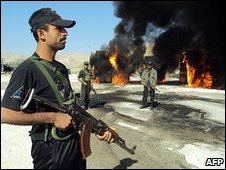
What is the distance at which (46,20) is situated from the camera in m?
2.42

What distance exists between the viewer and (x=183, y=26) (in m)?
27.2

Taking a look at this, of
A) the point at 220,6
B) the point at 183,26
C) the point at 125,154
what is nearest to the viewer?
the point at 125,154

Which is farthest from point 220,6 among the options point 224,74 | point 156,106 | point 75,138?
point 75,138

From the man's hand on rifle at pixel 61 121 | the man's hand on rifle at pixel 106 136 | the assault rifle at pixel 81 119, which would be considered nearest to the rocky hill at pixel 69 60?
the man's hand on rifle at pixel 106 136

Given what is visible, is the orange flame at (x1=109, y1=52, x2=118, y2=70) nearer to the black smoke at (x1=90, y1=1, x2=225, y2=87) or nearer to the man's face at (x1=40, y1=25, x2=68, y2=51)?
the black smoke at (x1=90, y1=1, x2=225, y2=87)

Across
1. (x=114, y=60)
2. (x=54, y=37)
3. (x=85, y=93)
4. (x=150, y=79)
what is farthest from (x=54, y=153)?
(x=114, y=60)

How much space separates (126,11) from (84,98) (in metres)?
19.1

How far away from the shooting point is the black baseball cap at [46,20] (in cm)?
242

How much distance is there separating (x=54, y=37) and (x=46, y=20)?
0.13 metres

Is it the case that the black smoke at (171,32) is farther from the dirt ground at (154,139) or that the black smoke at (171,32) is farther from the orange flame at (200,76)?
the dirt ground at (154,139)

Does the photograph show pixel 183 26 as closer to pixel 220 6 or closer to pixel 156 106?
pixel 220 6

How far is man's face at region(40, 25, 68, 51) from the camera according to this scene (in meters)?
2.42

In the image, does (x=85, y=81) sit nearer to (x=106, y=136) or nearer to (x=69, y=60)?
(x=106, y=136)

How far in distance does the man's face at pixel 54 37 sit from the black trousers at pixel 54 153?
25.2 inches
